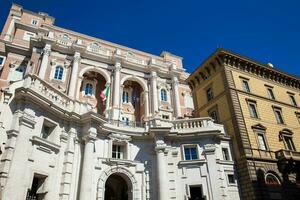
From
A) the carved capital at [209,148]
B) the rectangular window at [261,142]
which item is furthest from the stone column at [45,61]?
the rectangular window at [261,142]

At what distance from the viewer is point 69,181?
16.9m

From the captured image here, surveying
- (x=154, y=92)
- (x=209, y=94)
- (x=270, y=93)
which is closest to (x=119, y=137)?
(x=209, y=94)

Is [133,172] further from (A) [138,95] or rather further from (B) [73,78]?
(A) [138,95]

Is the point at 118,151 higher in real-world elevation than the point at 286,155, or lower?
higher

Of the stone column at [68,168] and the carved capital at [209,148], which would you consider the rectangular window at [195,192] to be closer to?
the carved capital at [209,148]

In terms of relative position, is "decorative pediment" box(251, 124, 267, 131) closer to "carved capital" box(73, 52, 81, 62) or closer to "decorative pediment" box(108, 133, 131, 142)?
"decorative pediment" box(108, 133, 131, 142)

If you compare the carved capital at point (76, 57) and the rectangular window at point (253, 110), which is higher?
the carved capital at point (76, 57)

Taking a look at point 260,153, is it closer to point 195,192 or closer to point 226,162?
point 226,162

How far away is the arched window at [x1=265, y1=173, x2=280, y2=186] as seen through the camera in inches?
878

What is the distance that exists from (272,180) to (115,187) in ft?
46.5

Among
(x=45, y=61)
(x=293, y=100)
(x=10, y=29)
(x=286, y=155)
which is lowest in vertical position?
(x=286, y=155)

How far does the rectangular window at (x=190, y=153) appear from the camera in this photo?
72.0 feet

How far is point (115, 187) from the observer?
2234 cm

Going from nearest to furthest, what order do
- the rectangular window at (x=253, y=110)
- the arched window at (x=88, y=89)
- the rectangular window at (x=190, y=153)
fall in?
the rectangular window at (x=190, y=153), the rectangular window at (x=253, y=110), the arched window at (x=88, y=89)
